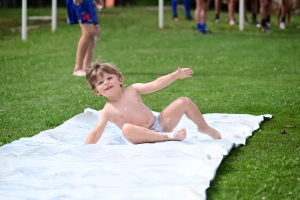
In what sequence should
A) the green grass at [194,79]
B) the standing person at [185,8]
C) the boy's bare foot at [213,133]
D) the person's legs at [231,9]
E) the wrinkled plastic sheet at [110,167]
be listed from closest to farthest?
1. the wrinkled plastic sheet at [110,167]
2. the green grass at [194,79]
3. the boy's bare foot at [213,133]
4. the person's legs at [231,9]
5. the standing person at [185,8]

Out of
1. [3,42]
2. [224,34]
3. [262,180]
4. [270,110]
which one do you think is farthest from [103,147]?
[224,34]

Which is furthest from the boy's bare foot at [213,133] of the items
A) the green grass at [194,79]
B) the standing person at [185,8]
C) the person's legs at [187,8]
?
the person's legs at [187,8]

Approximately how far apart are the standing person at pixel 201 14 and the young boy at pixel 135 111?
1027 centimetres

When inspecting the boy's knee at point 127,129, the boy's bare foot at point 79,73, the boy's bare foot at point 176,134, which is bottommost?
the boy's bare foot at point 79,73

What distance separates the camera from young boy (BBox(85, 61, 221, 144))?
5941 millimetres

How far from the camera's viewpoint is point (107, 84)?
6.03 m

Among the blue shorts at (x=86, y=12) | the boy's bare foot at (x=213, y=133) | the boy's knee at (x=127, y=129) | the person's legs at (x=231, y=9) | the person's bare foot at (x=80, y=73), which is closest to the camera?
the boy's knee at (x=127, y=129)

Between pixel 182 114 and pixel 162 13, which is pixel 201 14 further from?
pixel 182 114

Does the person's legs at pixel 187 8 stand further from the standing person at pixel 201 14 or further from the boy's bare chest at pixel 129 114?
the boy's bare chest at pixel 129 114

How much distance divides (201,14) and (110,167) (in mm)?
11847

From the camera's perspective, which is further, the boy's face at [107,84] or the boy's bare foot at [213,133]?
the boy's bare foot at [213,133]

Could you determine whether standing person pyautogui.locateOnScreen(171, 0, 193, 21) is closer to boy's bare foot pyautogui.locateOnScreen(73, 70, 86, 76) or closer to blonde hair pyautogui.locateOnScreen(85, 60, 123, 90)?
boy's bare foot pyautogui.locateOnScreen(73, 70, 86, 76)

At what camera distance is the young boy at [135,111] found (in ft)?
19.5

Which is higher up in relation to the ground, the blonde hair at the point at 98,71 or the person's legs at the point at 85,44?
the blonde hair at the point at 98,71
